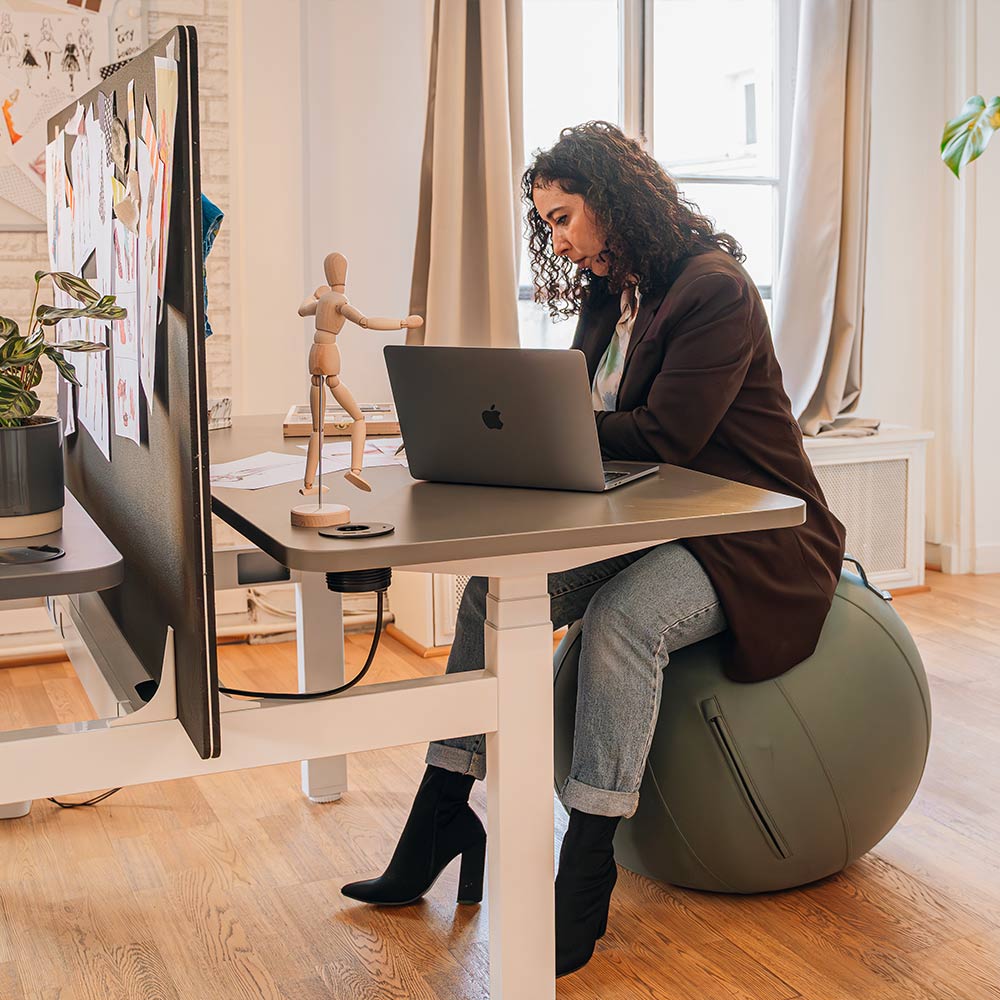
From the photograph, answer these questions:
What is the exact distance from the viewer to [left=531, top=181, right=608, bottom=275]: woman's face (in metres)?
2.00

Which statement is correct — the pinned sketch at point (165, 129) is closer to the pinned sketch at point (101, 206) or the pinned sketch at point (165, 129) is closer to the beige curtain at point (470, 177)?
the pinned sketch at point (101, 206)

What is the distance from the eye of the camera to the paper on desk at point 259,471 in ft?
5.38

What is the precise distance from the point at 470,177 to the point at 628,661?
2.08 m

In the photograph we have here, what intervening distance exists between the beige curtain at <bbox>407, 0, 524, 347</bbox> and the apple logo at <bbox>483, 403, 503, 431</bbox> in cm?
184

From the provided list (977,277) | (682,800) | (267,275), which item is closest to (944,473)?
(977,277)

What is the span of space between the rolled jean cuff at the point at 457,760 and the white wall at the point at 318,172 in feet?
5.97

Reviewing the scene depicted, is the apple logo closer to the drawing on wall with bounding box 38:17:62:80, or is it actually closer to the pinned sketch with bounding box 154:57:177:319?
the pinned sketch with bounding box 154:57:177:319

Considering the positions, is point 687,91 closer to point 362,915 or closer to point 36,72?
point 36,72

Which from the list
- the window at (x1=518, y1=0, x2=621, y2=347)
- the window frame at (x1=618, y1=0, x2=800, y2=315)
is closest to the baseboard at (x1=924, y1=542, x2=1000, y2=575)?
the window frame at (x1=618, y1=0, x2=800, y2=315)

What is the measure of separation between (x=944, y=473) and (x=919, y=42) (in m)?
1.51

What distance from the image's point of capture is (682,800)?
1.79m

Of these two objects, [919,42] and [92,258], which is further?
[919,42]

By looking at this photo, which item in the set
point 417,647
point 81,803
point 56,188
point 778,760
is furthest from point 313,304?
point 417,647

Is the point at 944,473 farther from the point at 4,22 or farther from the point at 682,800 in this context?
the point at 4,22
